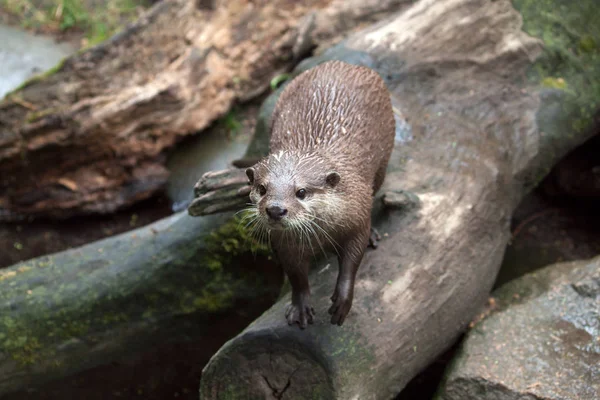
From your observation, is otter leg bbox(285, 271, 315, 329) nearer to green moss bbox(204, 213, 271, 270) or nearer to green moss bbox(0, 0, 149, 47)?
green moss bbox(204, 213, 271, 270)

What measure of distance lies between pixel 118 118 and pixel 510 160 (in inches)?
106

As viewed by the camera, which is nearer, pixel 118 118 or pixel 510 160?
pixel 510 160

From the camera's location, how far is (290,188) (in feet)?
6.71

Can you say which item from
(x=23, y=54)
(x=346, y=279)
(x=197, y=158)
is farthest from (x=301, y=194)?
(x=23, y=54)

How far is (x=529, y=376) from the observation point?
8.27 feet

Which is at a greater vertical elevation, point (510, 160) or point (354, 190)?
point (354, 190)

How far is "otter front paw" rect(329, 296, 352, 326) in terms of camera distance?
2268 mm

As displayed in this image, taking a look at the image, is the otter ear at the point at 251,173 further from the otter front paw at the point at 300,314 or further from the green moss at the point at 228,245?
the green moss at the point at 228,245

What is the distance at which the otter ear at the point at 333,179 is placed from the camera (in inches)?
83.1

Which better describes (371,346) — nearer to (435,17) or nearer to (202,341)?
(202,341)

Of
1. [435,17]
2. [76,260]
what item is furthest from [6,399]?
[435,17]

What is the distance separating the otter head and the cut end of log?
1.60ft

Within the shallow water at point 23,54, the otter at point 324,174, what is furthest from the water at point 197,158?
the otter at point 324,174

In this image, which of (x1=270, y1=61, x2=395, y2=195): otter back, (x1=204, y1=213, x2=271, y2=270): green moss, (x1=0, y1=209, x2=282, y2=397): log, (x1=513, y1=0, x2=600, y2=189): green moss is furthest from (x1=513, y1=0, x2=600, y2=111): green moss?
(x1=0, y1=209, x2=282, y2=397): log
